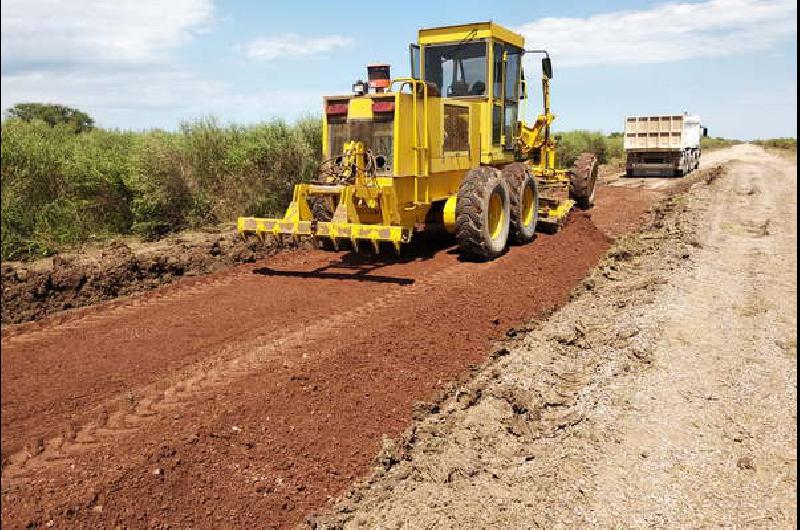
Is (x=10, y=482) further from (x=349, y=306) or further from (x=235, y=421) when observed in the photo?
(x=349, y=306)

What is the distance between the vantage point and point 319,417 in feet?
15.0

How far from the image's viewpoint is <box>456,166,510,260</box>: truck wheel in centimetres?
862

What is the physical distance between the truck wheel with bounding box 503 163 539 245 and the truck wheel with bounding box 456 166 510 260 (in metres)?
0.55

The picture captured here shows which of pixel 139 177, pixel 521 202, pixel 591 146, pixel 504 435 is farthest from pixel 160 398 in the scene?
pixel 591 146

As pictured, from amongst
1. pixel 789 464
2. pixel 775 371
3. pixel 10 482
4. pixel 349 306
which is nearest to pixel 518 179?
pixel 349 306

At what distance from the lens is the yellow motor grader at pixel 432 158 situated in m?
8.11

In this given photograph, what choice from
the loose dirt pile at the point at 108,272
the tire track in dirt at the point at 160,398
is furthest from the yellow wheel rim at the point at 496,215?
the loose dirt pile at the point at 108,272

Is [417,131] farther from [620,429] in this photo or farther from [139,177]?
[139,177]

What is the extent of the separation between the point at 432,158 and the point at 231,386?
505cm

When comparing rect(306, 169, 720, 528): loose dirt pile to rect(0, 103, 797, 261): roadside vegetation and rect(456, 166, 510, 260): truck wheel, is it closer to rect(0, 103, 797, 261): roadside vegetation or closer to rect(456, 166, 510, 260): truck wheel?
rect(456, 166, 510, 260): truck wheel

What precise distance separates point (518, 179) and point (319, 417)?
21.5 ft

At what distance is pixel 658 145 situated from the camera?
26.2 metres

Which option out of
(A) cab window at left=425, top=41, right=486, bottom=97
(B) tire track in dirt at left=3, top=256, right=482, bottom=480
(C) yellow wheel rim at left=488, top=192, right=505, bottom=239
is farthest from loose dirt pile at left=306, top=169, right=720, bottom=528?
(A) cab window at left=425, top=41, right=486, bottom=97

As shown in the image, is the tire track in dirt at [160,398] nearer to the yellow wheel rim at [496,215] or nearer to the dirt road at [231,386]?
the dirt road at [231,386]
